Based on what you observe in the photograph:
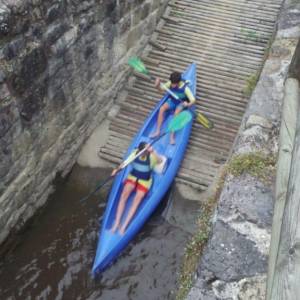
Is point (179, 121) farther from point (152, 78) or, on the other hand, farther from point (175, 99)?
point (152, 78)

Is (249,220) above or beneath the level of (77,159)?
above

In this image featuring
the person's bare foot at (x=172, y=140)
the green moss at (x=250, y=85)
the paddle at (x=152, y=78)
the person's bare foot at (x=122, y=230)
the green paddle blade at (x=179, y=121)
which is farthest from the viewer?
the green moss at (x=250, y=85)

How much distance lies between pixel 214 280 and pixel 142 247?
2.83m

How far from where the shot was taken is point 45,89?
4.84 meters

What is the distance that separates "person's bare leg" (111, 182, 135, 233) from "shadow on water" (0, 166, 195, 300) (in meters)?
0.38

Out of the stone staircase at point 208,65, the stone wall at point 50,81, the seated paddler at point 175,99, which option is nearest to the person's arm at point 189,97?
the seated paddler at point 175,99

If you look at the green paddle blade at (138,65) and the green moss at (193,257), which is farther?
the green paddle blade at (138,65)

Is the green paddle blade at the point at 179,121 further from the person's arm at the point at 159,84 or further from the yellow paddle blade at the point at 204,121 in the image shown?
the person's arm at the point at 159,84

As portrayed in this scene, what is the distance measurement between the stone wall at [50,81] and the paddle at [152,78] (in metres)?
0.17

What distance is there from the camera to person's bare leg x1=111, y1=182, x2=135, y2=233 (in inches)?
202

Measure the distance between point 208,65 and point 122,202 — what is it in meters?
3.10

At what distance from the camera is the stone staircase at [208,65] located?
6141 mm

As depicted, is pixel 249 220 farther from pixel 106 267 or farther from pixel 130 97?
pixel 130 97

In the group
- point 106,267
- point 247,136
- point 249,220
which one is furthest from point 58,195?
point 249,220
